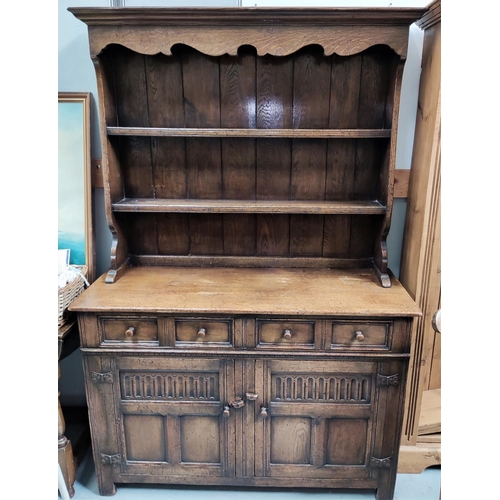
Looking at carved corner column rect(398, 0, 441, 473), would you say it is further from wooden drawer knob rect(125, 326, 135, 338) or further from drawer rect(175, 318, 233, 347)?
wooden drawer knob rect(125, 326, 135, 338)

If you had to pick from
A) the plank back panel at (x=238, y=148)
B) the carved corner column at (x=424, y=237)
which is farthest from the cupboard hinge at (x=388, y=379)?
the plank back panel at (x=238, y=148)

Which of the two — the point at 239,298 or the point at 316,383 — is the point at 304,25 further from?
the point at 316,383

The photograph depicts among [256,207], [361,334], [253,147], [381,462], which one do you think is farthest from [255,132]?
[381,462]

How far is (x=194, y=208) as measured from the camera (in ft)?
5.98

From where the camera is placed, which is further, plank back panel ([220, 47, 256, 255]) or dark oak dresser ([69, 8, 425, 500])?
plank back panel ([220, 47, 256, 255])

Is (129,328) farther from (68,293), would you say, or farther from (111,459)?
(111,459)

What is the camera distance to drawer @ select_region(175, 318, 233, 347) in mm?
1644

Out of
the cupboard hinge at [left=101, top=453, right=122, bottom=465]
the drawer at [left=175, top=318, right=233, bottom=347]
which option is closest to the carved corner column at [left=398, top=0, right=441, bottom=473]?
the drawer at [left=175, top=318, right=233, bottom=347]

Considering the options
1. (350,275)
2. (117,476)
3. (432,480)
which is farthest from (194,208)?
(432,480)

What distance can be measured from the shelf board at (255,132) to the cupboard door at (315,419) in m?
0.90

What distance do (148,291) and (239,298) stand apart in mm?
380

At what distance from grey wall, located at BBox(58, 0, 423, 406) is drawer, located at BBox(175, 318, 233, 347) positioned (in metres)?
0.71

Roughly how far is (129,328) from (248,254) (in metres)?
0.68

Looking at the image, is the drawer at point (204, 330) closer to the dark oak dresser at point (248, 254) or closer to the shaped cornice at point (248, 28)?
the dark oak dresser at point (248, 254)
